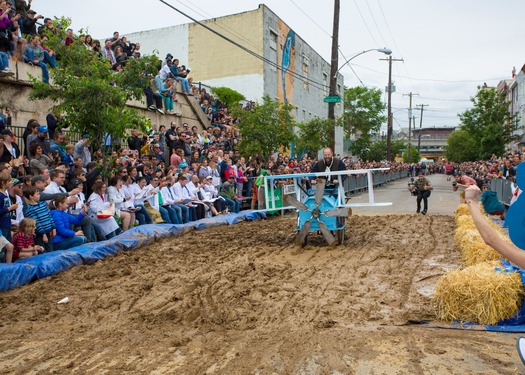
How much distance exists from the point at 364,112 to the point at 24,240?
53.4 meters

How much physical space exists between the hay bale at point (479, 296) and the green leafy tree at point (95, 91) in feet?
28.8

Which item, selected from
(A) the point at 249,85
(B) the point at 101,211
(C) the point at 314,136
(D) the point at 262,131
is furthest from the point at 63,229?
(A) the point at 249,85

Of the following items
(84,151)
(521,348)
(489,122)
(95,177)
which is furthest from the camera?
(489,122)

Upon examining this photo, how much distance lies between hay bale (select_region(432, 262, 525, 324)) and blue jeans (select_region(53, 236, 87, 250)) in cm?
662

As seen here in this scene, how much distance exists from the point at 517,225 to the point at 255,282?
15.1 feet

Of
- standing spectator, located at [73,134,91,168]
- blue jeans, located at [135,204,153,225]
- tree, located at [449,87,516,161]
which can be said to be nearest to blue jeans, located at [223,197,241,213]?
blue jeans, located at [135,204,153,225]

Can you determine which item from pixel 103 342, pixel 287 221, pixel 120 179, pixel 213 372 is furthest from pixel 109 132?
pixel 213 372

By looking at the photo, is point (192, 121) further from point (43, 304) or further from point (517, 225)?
point (517, 225)

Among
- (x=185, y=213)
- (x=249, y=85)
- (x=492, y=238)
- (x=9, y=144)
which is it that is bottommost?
(x=185, y=213)

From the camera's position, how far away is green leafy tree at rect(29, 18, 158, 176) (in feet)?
37.3

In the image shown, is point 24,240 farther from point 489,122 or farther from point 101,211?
point 489,122

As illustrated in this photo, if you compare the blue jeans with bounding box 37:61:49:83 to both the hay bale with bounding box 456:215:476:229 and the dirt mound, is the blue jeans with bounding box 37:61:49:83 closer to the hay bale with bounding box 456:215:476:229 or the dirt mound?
the dirt mound

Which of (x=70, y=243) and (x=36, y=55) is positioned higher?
(x=36, y=55)

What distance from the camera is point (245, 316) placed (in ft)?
19.2
